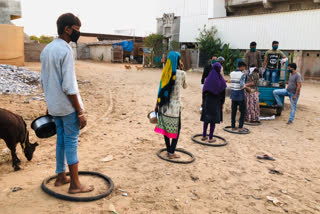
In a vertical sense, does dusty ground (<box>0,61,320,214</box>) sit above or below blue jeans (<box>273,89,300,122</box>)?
below

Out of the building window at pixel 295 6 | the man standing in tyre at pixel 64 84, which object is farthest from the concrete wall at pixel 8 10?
the building window at pixel 295 6

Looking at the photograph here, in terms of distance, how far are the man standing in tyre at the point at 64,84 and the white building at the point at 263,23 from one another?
718 inches

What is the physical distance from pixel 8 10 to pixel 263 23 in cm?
1701

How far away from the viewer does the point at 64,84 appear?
2.83 metres

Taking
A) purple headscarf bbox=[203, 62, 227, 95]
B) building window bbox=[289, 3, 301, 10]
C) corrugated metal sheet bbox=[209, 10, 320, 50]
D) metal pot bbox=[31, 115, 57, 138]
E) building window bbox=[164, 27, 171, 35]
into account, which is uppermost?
building window bbox=[289, 3, 301, 10]

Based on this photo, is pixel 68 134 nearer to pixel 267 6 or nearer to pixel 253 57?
pixel 253 57

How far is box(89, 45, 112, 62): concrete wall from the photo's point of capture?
3197 cm

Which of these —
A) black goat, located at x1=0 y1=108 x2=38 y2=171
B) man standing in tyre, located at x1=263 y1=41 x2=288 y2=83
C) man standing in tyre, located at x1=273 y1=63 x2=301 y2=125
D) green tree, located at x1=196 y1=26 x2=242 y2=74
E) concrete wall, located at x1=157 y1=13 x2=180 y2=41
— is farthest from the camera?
concrete wall, located at x1=157 y1=13 x2=180 y2=41

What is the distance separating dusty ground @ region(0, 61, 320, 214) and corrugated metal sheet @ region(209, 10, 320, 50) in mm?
11975

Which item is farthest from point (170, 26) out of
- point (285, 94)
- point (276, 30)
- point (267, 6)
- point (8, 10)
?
point (285, 94)

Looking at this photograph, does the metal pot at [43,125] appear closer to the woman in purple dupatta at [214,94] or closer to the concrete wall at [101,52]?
the woman in purple dupatta at [214,94]

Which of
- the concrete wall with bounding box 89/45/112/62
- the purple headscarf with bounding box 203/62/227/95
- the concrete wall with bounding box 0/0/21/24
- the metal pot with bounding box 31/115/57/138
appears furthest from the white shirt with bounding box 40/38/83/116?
the concrete wall with bounding box 89/45/112/62

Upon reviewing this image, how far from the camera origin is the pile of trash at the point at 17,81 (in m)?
9.45

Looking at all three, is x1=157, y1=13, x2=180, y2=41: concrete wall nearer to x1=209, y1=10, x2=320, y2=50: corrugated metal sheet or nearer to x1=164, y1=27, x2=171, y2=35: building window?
x1=164, y1=27, x2=171, y2=35: building window
